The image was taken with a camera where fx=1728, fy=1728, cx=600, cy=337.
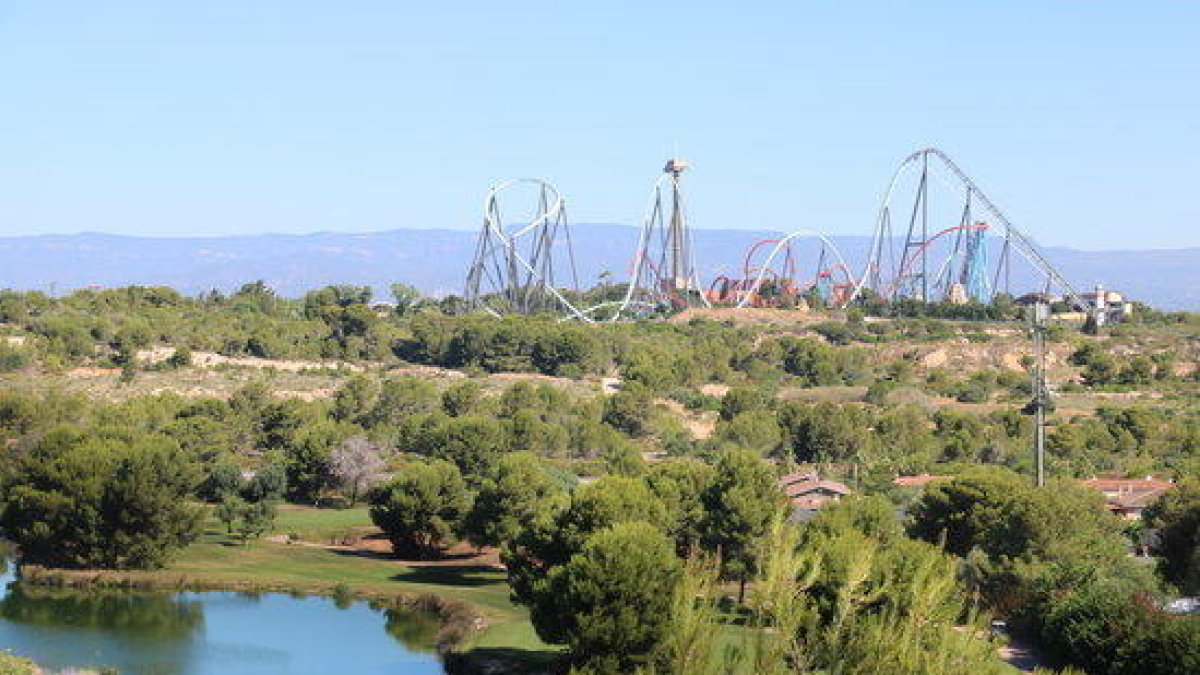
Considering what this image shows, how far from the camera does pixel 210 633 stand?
38.1 m

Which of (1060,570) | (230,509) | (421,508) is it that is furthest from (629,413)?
(1060,570)

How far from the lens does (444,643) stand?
37.1 m

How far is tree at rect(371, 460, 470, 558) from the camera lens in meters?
46.0

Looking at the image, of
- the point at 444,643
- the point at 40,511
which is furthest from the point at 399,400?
the point at 444,643

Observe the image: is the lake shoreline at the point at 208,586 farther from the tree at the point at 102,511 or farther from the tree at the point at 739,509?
the tree at the point at 739,509

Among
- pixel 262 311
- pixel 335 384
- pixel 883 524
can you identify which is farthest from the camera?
pixel 262 311

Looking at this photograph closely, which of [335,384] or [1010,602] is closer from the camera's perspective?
[1010,602]

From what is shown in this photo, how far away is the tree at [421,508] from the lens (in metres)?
46.0

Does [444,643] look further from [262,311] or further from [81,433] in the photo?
[262,311]

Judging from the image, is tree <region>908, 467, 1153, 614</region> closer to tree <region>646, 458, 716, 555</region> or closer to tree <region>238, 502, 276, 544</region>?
tree <region>646, 458, 716, 555</region>

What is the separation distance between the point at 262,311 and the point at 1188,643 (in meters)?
84.8

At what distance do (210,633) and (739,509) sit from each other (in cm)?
1230

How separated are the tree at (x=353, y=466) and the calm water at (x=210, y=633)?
13.4 meters

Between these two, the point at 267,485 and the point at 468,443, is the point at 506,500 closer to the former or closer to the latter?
the point at 267,485
